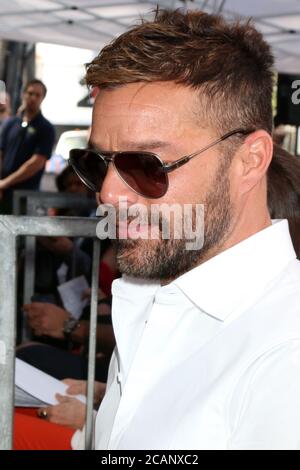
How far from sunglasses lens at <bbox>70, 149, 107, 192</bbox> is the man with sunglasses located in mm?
19

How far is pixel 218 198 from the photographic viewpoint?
1.42 m

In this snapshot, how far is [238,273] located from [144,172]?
0.88 ft

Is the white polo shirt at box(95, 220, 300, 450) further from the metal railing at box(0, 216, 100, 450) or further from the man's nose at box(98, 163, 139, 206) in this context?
the metal railing at box(0, 216, 100, 450)

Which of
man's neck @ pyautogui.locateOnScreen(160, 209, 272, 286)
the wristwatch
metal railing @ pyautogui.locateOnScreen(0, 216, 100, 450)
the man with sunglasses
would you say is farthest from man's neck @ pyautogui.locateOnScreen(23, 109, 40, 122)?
man's neck @ pyautogui.locateOnScreen(160, 209, 272, 286)

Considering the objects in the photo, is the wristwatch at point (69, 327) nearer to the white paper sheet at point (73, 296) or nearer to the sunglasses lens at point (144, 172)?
the white paper sheet at point (73, 296)

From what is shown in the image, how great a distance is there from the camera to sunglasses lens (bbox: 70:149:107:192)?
1609mm

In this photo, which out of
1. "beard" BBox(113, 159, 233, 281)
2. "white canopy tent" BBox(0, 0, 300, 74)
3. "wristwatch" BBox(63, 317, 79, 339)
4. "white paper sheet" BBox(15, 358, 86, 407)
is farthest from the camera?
"white canopy tent" BBox(0, 0, 300, 74)

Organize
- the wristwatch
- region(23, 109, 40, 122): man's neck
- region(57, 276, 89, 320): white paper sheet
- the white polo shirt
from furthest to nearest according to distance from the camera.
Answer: region(23, 109, 40, 122): man's neck → region(57, 276, 89, 320): white paper sheet → the wristwatch → the white polo shirt

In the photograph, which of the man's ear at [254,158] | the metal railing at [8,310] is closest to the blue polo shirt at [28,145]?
the metal railing at [8,310]

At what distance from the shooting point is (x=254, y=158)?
4.76ft

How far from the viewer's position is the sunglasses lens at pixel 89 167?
1.61 m

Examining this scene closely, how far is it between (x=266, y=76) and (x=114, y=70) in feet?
1.05

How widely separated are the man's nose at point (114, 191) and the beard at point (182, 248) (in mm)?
92

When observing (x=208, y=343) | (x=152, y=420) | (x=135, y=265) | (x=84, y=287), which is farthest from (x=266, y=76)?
(x=84, y=287)
